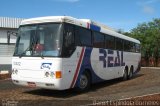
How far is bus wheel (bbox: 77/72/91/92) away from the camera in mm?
14227

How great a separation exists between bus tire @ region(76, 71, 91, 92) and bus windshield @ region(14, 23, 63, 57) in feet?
7.45

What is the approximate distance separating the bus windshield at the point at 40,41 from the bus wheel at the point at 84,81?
7.45 ft

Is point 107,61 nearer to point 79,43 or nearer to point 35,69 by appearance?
point 79,43

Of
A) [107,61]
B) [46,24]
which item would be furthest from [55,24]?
[107,61]

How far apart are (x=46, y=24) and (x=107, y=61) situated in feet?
17.8

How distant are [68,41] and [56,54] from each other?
0.84 meters

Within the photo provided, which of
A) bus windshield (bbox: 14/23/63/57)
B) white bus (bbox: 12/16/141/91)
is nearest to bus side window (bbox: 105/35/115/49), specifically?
white bus (bbox: 12/16/141/91)

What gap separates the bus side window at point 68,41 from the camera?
41.8 ft

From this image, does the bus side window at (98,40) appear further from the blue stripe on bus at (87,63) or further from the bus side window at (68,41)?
the bus side window at (68,41)

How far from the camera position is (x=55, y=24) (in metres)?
12.9

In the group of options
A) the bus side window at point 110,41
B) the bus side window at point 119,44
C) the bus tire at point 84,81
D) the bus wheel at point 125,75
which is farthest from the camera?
the bus wheel at point 125,75

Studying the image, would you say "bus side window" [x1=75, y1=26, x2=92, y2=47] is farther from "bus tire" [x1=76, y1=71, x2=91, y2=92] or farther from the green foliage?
the green foliage

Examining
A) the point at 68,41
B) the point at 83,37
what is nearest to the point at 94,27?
the point at 83,37

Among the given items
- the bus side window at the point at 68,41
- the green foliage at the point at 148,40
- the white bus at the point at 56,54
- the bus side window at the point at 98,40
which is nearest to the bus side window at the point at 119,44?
the bus side window at the point at 98,40
